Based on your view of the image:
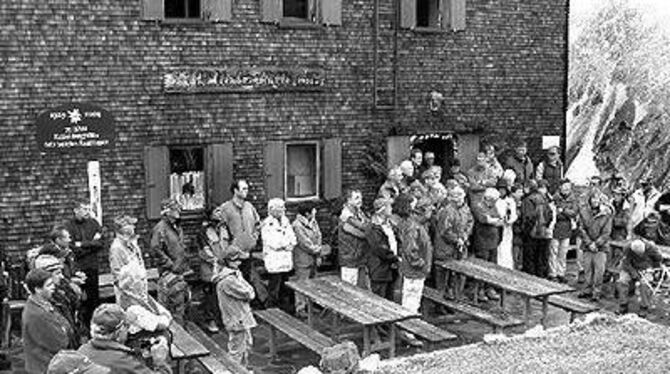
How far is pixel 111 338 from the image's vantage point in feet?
25.1

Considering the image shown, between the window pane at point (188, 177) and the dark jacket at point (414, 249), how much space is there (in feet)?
14.2

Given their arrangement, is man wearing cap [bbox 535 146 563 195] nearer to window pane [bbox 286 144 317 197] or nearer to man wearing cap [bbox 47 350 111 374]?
window pane [bbox 286 144 317 197]

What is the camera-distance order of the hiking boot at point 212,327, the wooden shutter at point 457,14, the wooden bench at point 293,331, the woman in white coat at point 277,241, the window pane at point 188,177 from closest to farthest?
the wooden bench at point 293,331 < the hiking boot at point 212,327 < the woman in white coat at point 277,241 < the window pane at point 188,177 < the wooden shutter at point 457,14

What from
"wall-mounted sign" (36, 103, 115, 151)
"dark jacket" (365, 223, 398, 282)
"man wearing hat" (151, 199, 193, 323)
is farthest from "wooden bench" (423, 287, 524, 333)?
"wall-mounted sign" (36, 103, 115, 151)

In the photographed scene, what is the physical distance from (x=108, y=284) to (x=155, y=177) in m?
2.07

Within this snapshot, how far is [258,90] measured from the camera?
53.7 ft

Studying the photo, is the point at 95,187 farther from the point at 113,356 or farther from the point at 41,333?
the point at 113,356

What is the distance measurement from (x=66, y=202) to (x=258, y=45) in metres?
4.06

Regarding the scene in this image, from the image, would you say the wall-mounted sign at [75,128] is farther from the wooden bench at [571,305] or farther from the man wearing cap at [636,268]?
the man wearing cap at [636,268]

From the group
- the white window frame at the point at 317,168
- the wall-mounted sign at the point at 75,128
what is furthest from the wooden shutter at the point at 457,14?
the wall-mounted sign at the point at 75,128

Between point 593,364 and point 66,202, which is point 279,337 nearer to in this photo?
point 66,202

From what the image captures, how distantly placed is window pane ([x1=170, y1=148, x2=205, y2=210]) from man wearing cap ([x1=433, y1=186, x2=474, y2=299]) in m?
4.13

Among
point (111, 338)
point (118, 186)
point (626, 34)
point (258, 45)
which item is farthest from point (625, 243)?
point (626, 34)

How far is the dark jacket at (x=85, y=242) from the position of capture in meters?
13.3
